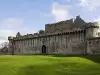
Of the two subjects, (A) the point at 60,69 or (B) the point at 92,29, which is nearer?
(A) the point at 60,69

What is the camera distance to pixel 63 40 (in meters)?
55.8

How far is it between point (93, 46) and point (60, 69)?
17724 mm

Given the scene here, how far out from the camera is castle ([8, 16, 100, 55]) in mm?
48812

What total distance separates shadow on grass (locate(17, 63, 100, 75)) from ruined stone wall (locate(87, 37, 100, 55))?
13.5m

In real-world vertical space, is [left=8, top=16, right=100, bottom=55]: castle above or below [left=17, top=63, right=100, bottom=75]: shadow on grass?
above

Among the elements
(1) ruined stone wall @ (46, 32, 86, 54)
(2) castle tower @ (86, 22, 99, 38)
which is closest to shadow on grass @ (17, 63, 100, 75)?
(2) castle tower @ (86, 22, 99, 38)

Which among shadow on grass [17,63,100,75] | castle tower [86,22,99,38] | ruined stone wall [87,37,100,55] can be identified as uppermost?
castle tower [86,22,99,38]

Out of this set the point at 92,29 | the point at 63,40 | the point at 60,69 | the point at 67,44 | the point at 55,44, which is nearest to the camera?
the point at 60,69

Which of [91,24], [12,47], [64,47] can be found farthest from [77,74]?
[12,47]

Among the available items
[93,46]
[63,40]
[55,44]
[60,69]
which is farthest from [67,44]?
[60,69]

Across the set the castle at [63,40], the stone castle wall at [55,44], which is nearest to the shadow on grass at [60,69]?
the castle at [63,40]

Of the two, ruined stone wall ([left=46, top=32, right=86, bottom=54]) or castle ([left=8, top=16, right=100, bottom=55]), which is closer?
castle ([left=8, top=16, right=100, bottom=55])

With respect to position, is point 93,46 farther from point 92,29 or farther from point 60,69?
point 60,69

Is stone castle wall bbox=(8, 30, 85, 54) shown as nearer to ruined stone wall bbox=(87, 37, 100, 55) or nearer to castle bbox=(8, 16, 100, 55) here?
castle bbox=(8, 16, 100, 55)
